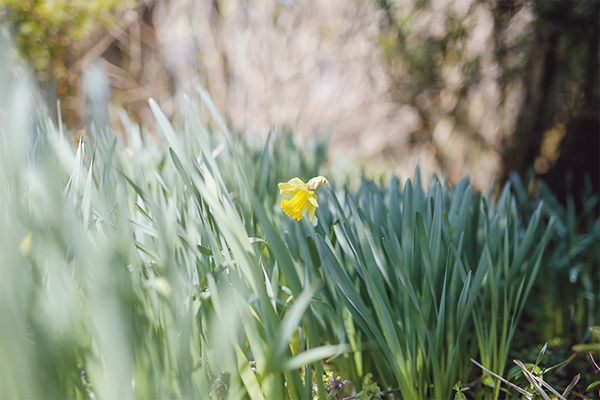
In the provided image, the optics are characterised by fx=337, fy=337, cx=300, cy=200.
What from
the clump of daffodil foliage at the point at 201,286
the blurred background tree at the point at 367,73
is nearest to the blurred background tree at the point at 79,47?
the blurred background tree at the point at 367,73

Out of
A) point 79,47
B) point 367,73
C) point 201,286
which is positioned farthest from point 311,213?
point 367,73

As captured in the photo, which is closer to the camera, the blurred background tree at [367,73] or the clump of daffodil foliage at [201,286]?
the clump of daffodil foliage at [201,286]

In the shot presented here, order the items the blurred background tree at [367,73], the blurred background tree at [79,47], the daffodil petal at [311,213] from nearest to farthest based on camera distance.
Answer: the daffodil petal at [311,213]
the blurred background tree at [79,47]
the blurred background tree at [367,73]

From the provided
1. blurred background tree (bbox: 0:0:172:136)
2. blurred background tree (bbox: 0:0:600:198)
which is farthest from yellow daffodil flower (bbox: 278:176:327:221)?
blurred background tree (bbox: 0:0:600:198)

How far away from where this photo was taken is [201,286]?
0.52 metres

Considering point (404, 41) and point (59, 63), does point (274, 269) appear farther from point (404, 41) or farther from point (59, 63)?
point (59, 63)

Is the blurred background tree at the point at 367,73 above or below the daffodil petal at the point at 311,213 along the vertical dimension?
above

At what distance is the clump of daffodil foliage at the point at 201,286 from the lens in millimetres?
A: 345

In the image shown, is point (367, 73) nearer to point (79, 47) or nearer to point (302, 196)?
point (79, 47)

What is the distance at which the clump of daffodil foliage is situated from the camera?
345 mm

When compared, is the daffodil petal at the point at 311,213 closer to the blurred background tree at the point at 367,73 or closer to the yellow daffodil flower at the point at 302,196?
the yellow daffodil flower at the point at 302,196

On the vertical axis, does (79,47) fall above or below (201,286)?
above

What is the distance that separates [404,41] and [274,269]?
1665 millimetres

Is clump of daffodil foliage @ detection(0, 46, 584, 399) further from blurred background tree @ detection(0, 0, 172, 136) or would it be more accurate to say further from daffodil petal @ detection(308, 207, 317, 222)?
blurred background tree @ detection(0, 0, 172, 136)
